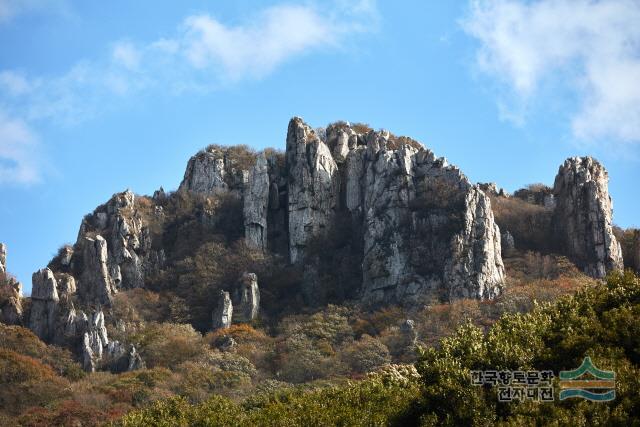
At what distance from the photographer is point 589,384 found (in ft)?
96.8

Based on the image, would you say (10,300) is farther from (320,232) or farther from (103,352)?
(320,232)

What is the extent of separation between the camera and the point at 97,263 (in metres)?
79.8

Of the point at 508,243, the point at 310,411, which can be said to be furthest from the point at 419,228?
the point at 310,411

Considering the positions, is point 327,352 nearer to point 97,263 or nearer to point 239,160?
point 97,263

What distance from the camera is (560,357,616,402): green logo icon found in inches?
1139

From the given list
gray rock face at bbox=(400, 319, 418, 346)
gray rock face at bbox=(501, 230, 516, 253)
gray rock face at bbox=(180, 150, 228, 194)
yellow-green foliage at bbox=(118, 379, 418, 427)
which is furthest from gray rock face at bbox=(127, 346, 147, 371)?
yellow-green foliage at bbox=(118, 379, 418, 427)

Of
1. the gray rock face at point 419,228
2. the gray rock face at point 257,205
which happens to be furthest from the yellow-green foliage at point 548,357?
the gray rock face at point 257,205

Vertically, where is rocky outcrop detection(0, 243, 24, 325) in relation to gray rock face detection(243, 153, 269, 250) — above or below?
below

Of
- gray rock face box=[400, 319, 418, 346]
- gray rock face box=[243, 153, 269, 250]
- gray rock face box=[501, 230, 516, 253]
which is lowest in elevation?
gray rock face box=[400, 319, 418, 346]

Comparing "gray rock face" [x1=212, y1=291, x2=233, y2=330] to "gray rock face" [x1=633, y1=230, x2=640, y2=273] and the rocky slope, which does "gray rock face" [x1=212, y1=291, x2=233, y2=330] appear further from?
"gray rock face" [x1=633, y1=230, x2=640, y2=273]

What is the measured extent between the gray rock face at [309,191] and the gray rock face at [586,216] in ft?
55.9

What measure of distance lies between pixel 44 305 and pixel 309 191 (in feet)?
70.9

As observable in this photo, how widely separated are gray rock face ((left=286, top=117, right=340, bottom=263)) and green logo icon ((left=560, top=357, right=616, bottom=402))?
53147 millimetres

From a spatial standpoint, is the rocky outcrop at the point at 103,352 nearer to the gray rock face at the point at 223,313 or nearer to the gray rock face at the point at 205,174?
the gray rock face at the point at 223,313
